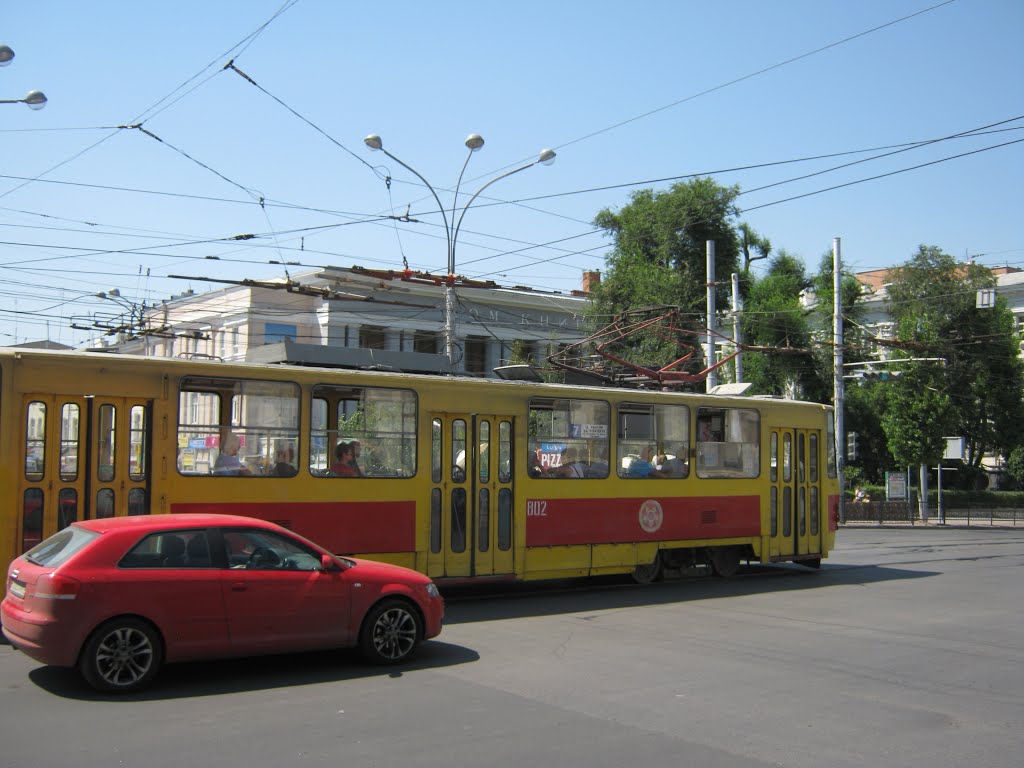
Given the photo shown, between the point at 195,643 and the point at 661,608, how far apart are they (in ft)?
23.5

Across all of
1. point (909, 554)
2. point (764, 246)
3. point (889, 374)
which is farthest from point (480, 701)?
point (764, 246)

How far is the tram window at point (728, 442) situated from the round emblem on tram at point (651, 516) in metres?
1.08

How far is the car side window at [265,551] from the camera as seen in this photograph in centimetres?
865

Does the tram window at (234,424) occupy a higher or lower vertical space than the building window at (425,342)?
lower

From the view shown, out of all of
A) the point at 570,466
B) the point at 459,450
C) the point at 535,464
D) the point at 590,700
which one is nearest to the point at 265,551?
the point at 590,700

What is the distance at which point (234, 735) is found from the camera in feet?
22.7

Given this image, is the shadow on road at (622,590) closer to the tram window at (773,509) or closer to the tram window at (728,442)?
the tram window at (773,509)

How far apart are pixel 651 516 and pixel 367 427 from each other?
16.6ft

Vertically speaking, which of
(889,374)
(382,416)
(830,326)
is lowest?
(382,416)

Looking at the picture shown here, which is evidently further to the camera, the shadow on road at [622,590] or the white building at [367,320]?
the white building at [367,320]

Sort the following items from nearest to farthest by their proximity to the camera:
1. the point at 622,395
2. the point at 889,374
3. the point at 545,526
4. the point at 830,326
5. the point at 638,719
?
the point at 638,719 → the point at 545,526 → the point at 622,395 → the point at 889,374 → the point at 830,326

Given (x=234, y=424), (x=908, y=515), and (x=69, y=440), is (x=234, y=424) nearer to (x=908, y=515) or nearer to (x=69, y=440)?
(x=69, y=440)

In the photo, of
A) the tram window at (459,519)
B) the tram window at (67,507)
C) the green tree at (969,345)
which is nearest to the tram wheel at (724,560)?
the tram window at (459,519)

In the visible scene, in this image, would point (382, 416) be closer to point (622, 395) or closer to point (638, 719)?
point (622, 395)
